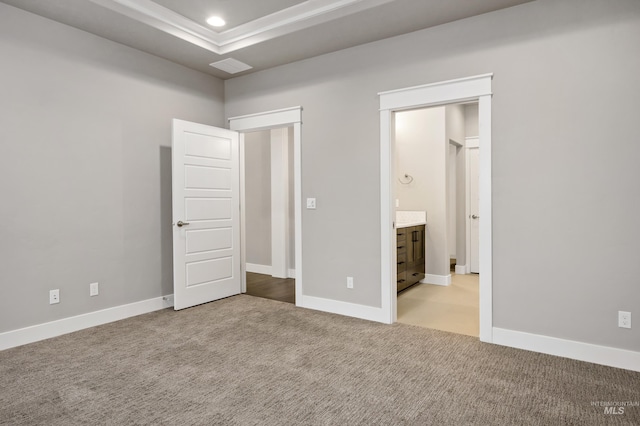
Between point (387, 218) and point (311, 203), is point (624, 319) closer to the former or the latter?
point (387, 218)

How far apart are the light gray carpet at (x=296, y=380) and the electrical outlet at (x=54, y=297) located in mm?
327

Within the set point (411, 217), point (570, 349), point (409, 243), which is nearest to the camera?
point (570, 349)

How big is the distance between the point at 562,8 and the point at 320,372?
10.6 ft

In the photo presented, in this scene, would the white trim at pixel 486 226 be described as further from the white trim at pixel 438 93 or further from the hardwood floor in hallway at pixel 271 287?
the hardwood floor in hallway at pixel 271 287

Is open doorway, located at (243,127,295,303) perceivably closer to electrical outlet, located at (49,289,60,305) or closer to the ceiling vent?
the ceiling vent

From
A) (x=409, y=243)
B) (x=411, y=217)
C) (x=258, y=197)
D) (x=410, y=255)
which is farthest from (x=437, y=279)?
(x=258, y=197)

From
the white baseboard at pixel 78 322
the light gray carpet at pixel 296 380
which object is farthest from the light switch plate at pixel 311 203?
the white baseboard at pixel 78 322

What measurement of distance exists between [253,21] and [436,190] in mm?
3420

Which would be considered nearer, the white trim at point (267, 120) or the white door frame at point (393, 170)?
the white door frame at point (393, 170)

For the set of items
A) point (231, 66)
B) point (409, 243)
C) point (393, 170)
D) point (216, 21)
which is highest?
point (216, 21)

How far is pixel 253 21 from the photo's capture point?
368 cm

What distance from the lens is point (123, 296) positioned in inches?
154

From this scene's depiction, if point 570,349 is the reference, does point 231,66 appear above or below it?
above

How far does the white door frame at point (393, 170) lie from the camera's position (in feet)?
10.5
